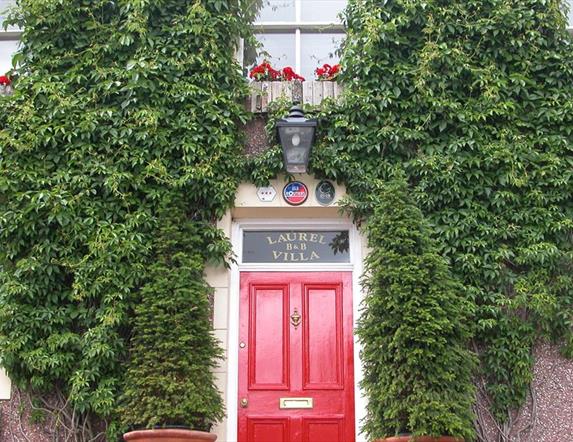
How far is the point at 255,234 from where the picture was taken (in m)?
8.34

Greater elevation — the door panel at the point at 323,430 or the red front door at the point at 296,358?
the red front door at the point at 296,358

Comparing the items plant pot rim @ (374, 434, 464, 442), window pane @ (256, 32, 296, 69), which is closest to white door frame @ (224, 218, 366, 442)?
plant pot rim @ (374, 434, 464, 442)

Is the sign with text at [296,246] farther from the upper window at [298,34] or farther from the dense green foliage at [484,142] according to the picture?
the upper window at [298,34]

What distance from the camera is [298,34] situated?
894 cm

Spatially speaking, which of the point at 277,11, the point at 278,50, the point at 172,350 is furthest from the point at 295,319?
the point at 277,11

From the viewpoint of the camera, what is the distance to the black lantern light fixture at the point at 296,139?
7.89 m

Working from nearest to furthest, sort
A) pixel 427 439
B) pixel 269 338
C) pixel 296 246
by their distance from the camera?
pixel 427 439
pixel 269 338
pixel 296 246

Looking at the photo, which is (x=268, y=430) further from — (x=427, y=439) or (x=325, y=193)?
(x=325, y=193)

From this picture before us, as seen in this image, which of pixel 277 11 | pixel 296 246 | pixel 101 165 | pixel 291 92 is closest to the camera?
pixel 101 165

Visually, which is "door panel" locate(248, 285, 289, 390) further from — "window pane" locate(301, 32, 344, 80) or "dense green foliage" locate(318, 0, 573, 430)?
"window pane" locate(301, 32, 344, 80)

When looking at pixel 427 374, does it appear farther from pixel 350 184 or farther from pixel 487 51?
pixel 487 51

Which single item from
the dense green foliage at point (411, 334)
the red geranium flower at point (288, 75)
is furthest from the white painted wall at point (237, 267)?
the red geranium flower at point (288, 75)

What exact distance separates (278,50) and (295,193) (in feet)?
5.42

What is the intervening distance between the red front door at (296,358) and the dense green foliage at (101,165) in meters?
0.68
